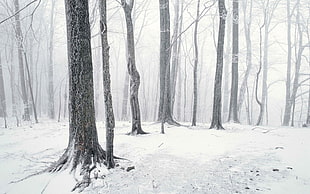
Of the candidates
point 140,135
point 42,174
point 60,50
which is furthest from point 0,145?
point 60,50

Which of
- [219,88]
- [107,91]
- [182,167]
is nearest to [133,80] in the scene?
[107,91]

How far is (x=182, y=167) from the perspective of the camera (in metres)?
4.07

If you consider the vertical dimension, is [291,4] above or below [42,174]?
above

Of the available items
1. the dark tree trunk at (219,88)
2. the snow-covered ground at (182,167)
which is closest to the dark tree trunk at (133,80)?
the snow-covered ground at (182,167)

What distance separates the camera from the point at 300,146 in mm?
4914

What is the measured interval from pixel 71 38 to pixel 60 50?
32.1 m

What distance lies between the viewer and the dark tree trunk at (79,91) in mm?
3908

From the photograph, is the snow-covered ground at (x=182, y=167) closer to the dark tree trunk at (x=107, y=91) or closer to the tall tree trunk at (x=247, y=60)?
the dark tree trunk at (x=107, y=91)

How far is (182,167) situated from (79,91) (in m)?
2.51

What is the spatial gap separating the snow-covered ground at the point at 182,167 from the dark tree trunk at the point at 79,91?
376 millimetres

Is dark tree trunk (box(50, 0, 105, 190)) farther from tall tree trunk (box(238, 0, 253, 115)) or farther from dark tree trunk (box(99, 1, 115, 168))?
tall tree trunk (box(238, 0, 253, 115))

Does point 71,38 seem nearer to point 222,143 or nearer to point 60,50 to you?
point 222,143

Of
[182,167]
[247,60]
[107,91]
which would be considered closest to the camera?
[107,91]

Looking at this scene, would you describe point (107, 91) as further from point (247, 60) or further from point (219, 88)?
point (247, 60)
